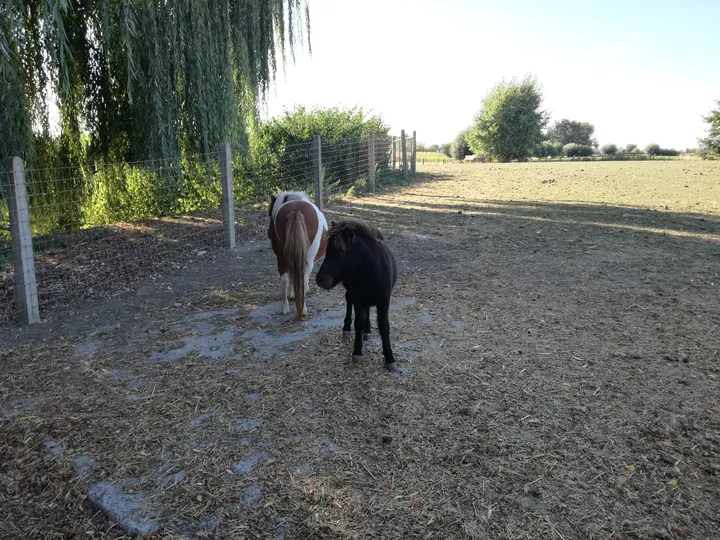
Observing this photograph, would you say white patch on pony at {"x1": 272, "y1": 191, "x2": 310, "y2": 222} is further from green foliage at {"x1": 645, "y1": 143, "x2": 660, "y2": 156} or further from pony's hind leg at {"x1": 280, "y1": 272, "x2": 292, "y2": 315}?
green foliage at {"x1": 645, "y1": 143, "x2": 660, "y2": 156}

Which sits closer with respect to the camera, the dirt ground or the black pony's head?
the dirt ground

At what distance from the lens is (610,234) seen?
834 centimetres

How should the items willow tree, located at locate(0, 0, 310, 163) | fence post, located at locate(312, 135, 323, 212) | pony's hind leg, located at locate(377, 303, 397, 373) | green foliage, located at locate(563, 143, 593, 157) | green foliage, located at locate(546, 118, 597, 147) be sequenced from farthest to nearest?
green foliage, located at locate(546, 118, 597, 147), green foliage, located at locate(563, 143, 593, 157), fence post, located at locate(312, 135, 323, 212), willow tree, located at locate(0, 0, 310, 163), pony's hind leg, located at locate(377, 303, 397, 373)

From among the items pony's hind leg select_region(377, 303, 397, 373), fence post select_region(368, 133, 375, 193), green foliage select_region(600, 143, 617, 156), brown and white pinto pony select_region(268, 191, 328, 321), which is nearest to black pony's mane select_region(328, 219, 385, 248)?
pony's hind leg select_region(377, 303, 397, 373)

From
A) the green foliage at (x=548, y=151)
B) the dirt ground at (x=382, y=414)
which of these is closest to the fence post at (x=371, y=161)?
the dirt ground at (x=382, y=414)

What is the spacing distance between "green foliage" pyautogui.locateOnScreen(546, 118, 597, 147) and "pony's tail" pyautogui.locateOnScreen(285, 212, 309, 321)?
63.7 metres

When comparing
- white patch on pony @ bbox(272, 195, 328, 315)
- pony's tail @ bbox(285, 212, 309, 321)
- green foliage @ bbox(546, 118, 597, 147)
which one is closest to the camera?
pony's tail @ bbox(285, 212, 309, 321)

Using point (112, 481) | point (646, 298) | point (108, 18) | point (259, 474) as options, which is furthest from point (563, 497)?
point (108, 18)

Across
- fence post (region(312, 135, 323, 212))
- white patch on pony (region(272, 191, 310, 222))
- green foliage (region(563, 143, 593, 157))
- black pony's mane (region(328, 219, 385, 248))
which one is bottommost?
black pony's mane (region(328, 219, 385, 248))

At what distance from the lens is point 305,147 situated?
517 inches

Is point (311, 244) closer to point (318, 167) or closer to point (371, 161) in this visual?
point (318, 167)

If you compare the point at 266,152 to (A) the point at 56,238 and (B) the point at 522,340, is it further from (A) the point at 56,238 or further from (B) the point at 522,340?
(B) the point at 522,340

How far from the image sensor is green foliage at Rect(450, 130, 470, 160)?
161 ft

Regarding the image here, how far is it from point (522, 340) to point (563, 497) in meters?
1.98
